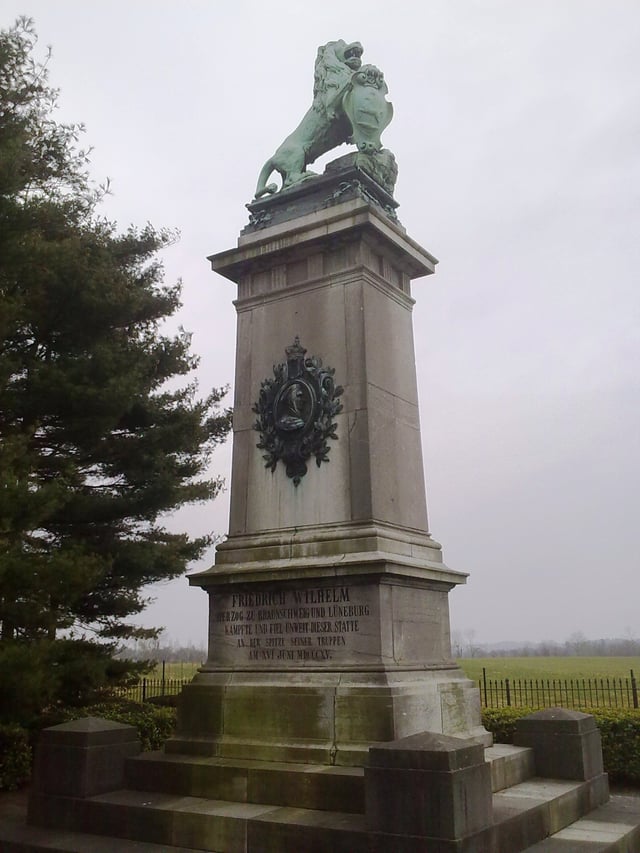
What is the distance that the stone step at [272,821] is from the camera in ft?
18.6

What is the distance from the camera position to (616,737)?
39.5 ft

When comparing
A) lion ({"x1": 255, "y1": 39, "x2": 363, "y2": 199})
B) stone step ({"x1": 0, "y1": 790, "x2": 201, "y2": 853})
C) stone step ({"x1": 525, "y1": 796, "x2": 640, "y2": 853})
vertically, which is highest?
lion ({"x1": 255, "y1": 39, "x2": 363, "y2": 199})

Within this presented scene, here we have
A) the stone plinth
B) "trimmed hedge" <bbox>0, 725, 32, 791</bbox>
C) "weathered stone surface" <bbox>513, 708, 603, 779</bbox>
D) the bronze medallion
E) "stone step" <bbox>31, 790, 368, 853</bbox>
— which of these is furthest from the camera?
"trimmed hedge" <bbox>0, 725, 32, 791</bbox>

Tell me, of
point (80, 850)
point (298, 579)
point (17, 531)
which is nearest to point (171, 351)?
point (17, 531)

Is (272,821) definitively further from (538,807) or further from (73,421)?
(73,421)

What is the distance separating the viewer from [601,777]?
26.9ft

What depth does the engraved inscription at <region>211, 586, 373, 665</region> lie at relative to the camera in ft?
24.5

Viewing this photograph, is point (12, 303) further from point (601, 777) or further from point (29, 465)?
point (601, 777)

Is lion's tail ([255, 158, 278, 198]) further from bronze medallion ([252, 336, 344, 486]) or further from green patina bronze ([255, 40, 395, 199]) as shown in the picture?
bronze medallion ([252, 336, 344, 486])

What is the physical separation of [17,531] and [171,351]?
6097 mm

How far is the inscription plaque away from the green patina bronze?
17.2 feet

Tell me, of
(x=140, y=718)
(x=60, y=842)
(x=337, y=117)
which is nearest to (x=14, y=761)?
(x=140, y=718)

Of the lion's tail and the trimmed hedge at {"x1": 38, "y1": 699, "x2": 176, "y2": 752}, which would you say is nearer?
the lion's tail

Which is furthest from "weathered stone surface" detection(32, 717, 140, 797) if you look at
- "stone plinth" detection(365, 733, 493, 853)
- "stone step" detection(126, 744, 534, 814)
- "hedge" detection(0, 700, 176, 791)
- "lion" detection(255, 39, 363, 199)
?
"lion" detection(255, 39, 363, 199)
